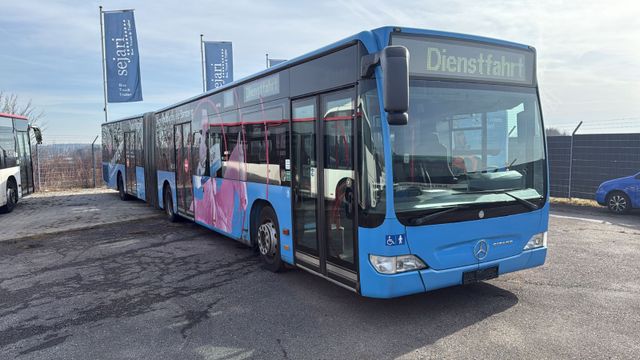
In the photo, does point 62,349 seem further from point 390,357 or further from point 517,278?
point 517,278

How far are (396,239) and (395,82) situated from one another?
144cm

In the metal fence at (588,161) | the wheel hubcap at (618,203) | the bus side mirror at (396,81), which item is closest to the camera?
the bus side mirror at (396,81)

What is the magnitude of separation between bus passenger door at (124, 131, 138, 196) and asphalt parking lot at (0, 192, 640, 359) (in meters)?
7.57

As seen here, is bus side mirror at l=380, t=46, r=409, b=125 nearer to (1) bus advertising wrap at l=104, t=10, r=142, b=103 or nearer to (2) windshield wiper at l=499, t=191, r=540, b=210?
(2) windshield wiper at l=499, t=191, r=540, b=210

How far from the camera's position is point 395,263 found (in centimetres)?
423

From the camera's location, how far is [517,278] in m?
5.99

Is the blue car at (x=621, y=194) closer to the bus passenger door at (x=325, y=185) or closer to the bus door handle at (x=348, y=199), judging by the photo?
the bus passenger door at (x=325, y=185)

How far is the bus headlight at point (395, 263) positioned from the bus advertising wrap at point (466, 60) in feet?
5.89

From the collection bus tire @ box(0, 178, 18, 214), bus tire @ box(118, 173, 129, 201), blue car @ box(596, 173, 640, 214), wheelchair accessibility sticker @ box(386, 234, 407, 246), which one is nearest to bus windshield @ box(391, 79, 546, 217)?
wheelchair accessibility sticker @ box(386, 234, 407, 246)

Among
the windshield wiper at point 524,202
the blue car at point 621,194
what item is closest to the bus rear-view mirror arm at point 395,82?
the windshield wiper at point 524,202

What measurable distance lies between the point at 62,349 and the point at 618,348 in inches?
199

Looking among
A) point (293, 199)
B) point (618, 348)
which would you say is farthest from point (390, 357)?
point (293, 199)

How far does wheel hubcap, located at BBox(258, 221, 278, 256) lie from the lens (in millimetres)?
6445

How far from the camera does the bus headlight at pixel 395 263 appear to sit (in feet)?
13.9
